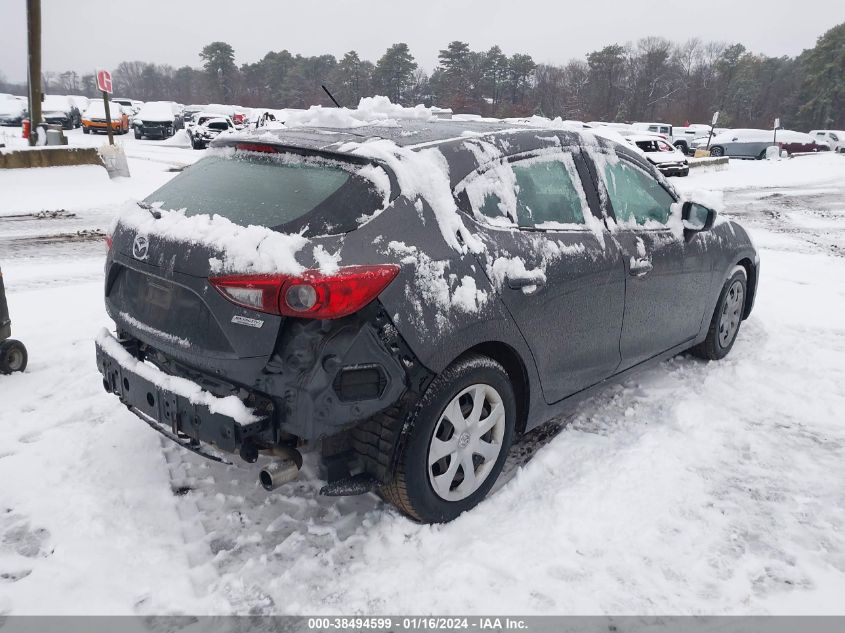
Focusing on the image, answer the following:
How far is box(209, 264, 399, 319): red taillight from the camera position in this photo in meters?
2.41

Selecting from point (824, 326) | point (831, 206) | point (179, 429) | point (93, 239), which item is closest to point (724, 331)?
point (824, 326)

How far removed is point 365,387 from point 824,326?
17.2ft

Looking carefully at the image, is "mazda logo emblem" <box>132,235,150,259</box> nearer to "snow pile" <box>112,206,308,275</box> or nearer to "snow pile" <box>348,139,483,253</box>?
"snow pile" <box>112,206,308,275</box>

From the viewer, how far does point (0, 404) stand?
4.04 meters

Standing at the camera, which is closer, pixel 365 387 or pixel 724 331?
pixel 365 387

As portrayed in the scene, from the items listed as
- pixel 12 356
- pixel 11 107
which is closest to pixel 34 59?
pixel 12 356

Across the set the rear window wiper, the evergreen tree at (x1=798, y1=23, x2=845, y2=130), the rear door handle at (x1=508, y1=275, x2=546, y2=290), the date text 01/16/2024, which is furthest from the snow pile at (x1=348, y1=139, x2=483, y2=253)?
the evergreen tree at (x1=798, y1=23, x2=845, y2=130)

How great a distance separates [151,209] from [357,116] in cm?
130

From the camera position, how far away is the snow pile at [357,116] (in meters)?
3.46

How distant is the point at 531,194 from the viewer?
132 inches

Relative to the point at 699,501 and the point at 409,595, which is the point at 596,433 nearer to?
the point at 699,501

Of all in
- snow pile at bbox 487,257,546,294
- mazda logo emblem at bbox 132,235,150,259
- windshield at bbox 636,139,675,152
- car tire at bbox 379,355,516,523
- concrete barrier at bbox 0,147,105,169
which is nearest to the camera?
car tire at bbox 379,355,516,523

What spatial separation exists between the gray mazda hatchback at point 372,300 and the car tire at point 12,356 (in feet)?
5.67

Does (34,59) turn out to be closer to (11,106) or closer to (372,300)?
(372,300)
